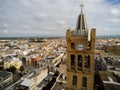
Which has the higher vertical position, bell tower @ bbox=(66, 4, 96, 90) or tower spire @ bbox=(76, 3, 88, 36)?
tower spire @ bbox=(76, 3, 88, 36)

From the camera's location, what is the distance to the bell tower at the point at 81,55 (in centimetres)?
1748

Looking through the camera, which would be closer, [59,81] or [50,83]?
[59,81]

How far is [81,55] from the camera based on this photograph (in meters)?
17.8

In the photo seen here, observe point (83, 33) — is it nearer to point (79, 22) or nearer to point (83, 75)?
point (79, 22)

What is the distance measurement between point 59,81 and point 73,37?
67.1 feet

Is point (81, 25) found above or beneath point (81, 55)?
above

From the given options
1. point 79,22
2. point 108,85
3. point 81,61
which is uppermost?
point 79,22

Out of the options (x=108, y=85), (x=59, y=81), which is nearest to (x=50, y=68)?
(x=59, y=81)

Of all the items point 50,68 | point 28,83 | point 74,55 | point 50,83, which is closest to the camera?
point 74,55

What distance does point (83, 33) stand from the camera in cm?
1762

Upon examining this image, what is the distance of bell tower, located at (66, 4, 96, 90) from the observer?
1748 centimetres

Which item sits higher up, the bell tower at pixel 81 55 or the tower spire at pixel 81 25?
the tower spire at pixel 81 25

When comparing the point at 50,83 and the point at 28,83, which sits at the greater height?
the point at 28,83

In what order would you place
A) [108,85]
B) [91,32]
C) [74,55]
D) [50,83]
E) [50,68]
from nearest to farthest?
1. [91,32]
2. [74,55]
3. [108,85]
4. [50,83]
5. [50,68]
